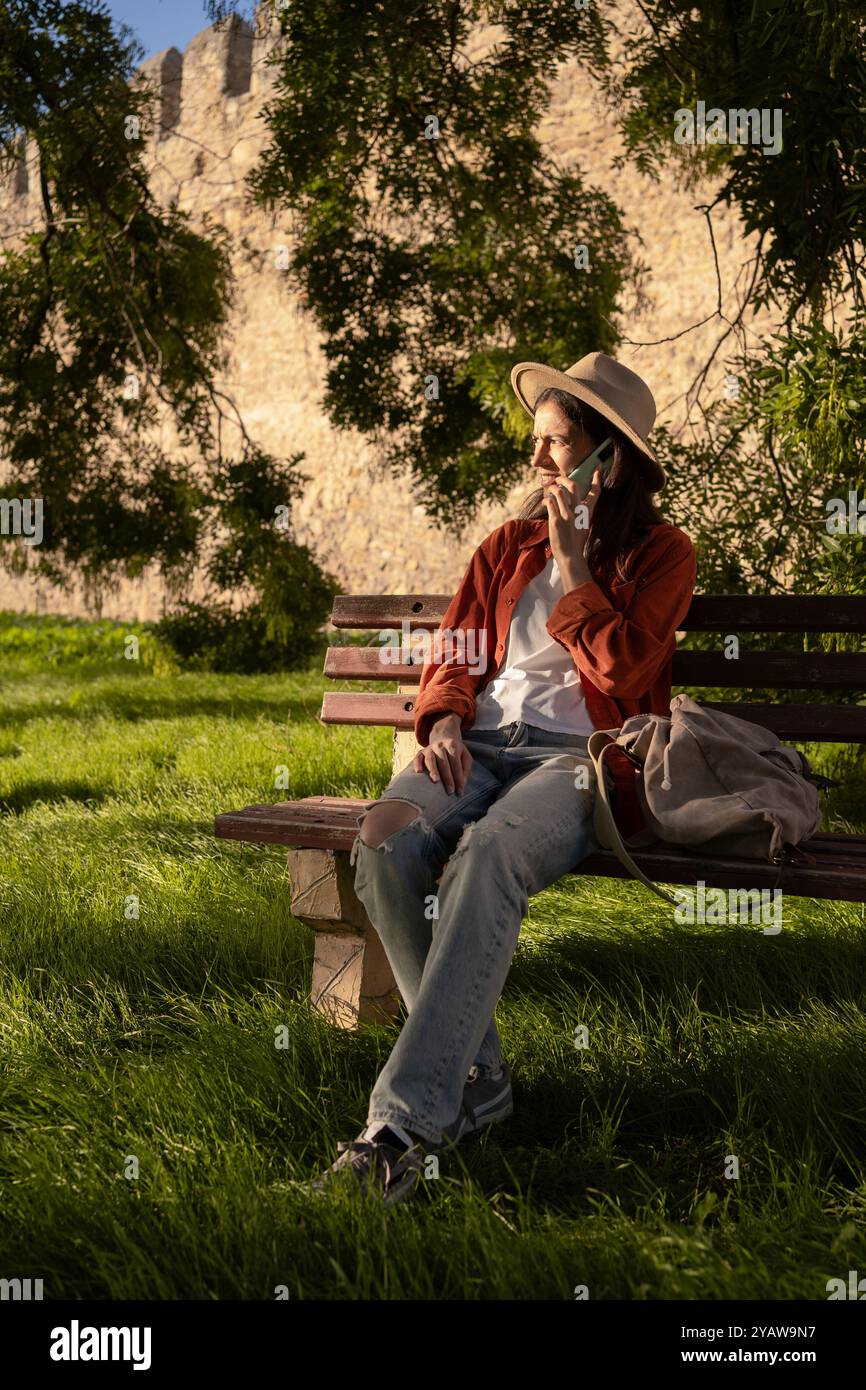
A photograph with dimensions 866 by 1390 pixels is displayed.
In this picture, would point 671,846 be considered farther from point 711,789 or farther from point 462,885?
point 462,885

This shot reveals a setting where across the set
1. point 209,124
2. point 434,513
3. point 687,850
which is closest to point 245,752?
point 434,513

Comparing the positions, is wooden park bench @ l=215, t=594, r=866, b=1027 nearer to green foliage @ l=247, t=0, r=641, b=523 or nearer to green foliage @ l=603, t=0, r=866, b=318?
green foliage @ l=603, t=0, r=866, b=318

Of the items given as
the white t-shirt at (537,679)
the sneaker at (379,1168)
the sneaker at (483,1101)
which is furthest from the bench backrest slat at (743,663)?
the sneaker at (379,1168)

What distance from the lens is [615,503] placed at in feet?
9.31

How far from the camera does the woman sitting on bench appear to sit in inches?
79.2

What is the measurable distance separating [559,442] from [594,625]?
52 centimetres

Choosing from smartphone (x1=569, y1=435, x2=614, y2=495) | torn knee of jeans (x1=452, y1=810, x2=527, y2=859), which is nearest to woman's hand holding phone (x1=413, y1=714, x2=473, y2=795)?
torn knee of jeans (x1=452, y1=810, x2=527, y2=859)

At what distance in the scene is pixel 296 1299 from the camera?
1.68 m

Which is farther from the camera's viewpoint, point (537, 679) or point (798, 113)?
point (798, 113)

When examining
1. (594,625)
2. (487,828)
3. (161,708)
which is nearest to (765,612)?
(594,625)

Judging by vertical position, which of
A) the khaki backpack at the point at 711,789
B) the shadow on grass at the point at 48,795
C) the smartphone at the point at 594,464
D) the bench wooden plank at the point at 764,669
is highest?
the smartphone at the point at 594,464

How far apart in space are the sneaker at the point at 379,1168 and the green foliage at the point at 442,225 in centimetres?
353

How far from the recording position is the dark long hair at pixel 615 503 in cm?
280

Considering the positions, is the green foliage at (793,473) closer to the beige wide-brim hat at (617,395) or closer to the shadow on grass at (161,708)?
the beige wide-brim hat at (617,395)
